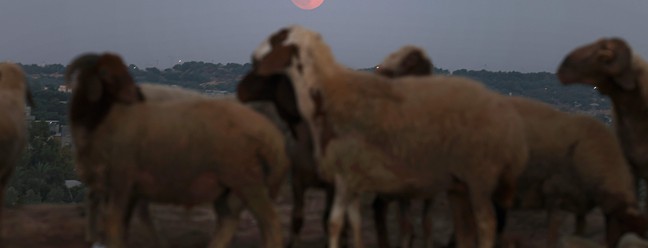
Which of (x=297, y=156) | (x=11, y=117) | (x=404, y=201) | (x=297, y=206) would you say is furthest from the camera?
(x=297, y=206)

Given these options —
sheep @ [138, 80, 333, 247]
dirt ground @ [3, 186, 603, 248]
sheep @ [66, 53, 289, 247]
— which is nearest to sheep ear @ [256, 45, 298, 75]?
sheep @ [66, 53, 289, 247]

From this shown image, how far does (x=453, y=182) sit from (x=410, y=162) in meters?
0.49

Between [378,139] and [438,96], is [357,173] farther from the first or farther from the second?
[438,96]

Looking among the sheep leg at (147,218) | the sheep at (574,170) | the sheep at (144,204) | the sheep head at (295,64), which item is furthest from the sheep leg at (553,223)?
the sheep leg at (147,218)

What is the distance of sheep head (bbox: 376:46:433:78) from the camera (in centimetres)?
896

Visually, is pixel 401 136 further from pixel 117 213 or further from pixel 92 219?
pixel 92 219

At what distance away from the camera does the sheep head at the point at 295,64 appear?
7.09 m

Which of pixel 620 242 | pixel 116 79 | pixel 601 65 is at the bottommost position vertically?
pixel 620 242

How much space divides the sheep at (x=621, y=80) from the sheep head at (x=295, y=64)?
3437 millimetres

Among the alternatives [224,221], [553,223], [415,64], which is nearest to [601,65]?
[553,223]

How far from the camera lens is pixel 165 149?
6906 millimetres

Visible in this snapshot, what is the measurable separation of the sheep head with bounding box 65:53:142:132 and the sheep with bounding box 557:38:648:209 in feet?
16.9

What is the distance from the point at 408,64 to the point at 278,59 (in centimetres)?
231

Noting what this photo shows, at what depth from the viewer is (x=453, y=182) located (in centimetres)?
709
